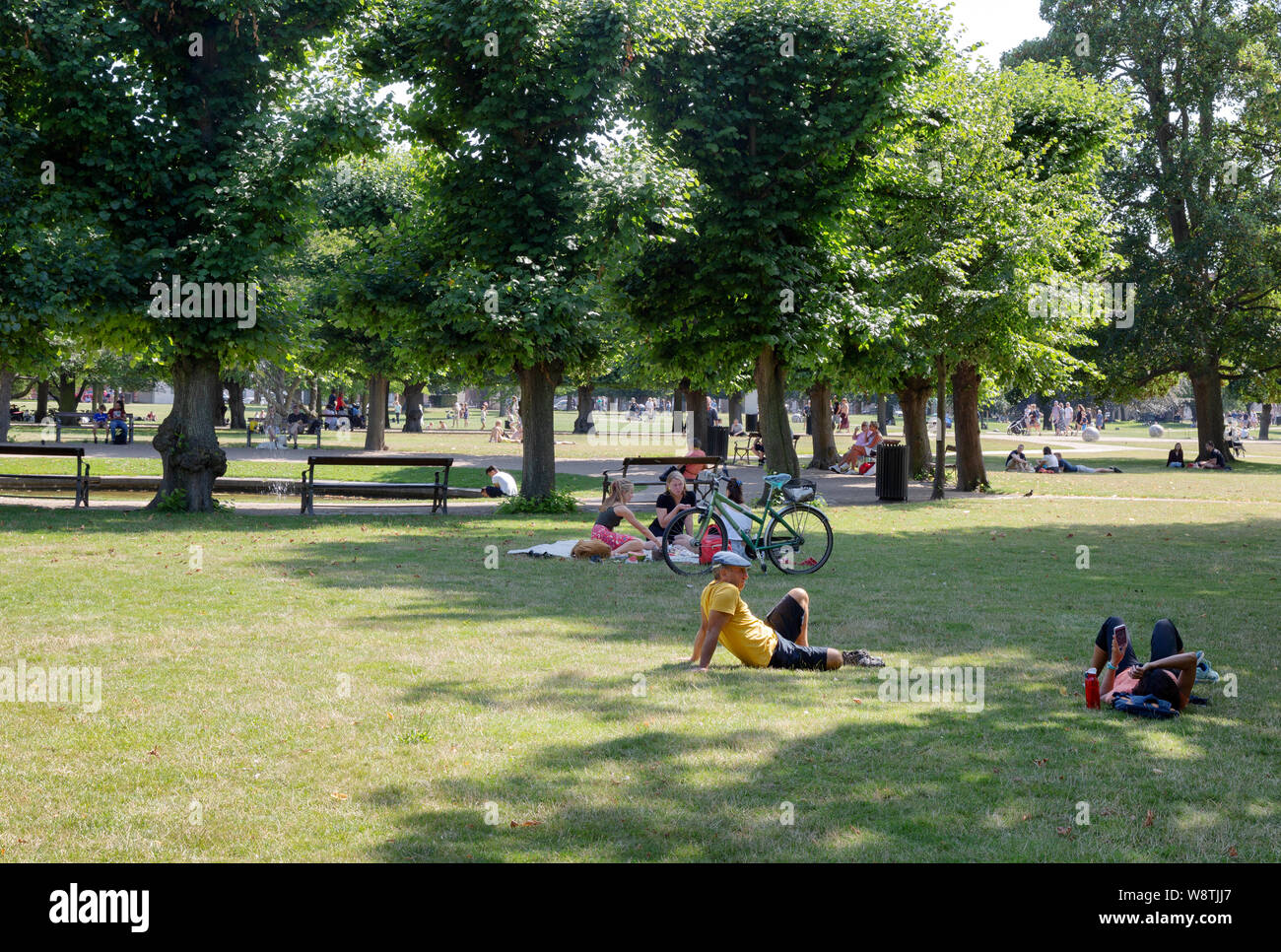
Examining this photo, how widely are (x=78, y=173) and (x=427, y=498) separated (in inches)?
335

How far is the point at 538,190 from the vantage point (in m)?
20.7

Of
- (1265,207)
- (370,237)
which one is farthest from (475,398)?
(370,237)

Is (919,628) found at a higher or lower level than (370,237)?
lower

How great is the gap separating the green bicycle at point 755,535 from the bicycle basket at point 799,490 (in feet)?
0.31

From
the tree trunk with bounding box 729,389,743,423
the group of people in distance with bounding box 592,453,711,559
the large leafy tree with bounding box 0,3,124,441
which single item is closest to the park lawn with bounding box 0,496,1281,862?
the group of people in distance with bounding box 592,453,711,559

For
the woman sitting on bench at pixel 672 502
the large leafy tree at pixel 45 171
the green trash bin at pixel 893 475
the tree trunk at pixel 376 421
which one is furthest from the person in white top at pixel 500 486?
the tree trunk at pixel 376 421

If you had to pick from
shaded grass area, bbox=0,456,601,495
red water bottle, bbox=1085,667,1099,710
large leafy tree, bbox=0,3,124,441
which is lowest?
red water bottle, bbox=1085,667,1099,710

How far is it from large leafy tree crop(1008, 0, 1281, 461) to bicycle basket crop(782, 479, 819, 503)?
101 feet

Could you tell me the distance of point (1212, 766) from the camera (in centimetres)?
659

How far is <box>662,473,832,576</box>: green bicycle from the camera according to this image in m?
14.2

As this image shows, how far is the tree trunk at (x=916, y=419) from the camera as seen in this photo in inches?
1276

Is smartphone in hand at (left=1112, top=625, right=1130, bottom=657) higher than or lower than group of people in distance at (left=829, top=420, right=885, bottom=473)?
lower

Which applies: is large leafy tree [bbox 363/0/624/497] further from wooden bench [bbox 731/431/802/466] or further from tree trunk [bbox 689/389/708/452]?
tree trunk [bbox 689/389/708/452]

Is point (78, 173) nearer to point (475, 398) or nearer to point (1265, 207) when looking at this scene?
point (1265, 207)
